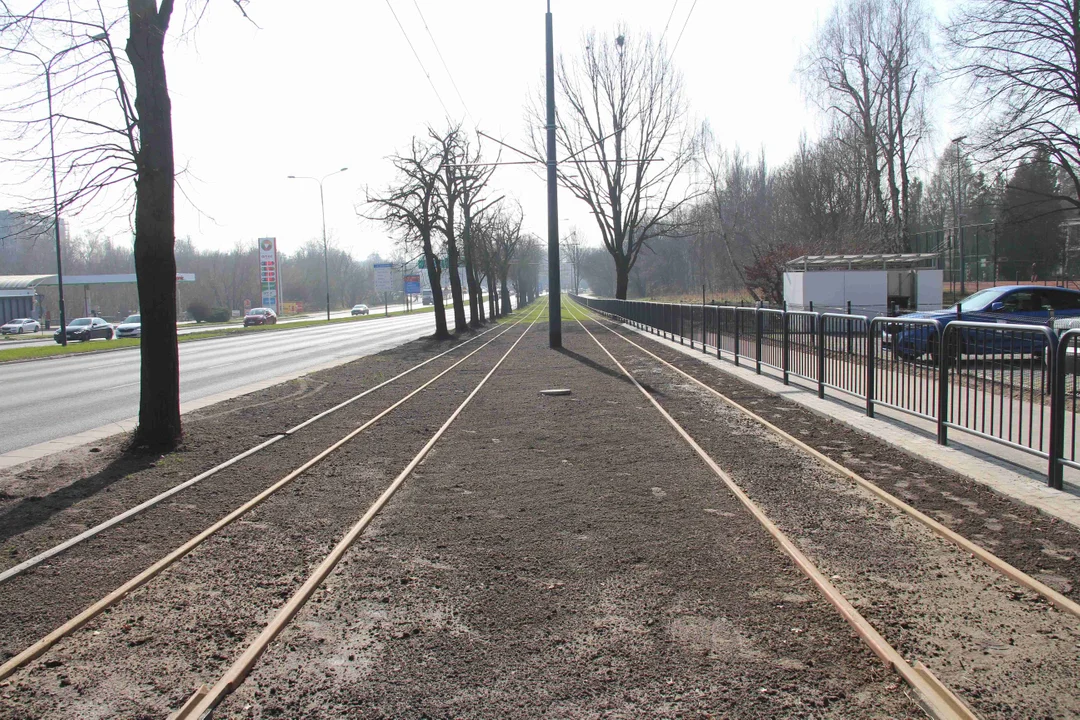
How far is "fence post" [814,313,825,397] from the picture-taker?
11656 millimetres

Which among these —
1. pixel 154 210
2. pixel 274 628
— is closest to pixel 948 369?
pixel 274 628

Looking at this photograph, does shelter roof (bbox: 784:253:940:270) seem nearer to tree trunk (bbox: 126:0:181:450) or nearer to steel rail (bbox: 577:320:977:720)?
tree trunk (bbox: 126:0:181:450)

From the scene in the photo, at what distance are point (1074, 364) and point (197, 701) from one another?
696cm

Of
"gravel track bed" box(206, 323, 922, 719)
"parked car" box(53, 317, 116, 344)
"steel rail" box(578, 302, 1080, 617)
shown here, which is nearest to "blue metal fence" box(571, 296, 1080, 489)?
"steel rail" box(578, 302, 1080, 617)

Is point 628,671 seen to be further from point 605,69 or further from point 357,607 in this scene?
point 605,69

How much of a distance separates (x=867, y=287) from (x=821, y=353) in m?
18.2

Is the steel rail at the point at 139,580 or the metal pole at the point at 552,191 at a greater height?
the metal pole at the point at 552,191

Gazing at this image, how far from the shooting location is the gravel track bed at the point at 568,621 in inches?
129

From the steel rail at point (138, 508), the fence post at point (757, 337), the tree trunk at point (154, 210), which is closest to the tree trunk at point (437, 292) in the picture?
the fence post at point (757, 337)

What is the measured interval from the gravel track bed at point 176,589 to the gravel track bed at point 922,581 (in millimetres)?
3317

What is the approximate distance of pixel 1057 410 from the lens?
620cm

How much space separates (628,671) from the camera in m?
3.50

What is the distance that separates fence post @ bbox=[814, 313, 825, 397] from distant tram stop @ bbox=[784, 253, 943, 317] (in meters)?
16.1

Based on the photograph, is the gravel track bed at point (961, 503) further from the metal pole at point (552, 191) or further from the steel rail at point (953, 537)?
the metal pole at point (552, 191)
